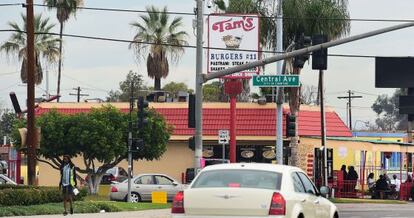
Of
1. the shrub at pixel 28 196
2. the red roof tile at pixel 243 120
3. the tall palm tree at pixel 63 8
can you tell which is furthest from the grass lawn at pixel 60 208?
the tall palm tree at pixel 63 8

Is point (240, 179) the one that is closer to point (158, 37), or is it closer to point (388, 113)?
point (158, 37)

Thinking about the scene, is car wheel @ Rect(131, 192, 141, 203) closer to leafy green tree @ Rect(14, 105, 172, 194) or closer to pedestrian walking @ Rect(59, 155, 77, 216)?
leafy green tree @ Rect(14, 105, 172, 194)

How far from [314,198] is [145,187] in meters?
24.1

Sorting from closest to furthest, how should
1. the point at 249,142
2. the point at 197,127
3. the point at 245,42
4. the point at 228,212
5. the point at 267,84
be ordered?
1. the point at 228,212
2. the point at 197,127
3. the point at 267,84
4. the point at 245,42
5. the point at 249,142

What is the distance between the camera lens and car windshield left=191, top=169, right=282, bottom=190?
15.3 m

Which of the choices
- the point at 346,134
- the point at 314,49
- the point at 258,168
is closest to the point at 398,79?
the point at 314,49

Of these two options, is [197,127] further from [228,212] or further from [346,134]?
[346,134]

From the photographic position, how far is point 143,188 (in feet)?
132

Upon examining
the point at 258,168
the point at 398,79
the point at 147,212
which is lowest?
the point at 147,212

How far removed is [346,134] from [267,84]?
27.8 metres

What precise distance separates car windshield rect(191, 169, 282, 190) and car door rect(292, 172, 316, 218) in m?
0.50

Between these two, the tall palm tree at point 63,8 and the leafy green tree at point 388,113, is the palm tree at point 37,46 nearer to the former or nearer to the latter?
the tall palm tree at point 63,8

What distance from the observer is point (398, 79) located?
35.1 meters

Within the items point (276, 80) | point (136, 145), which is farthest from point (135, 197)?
point (276, 80)
